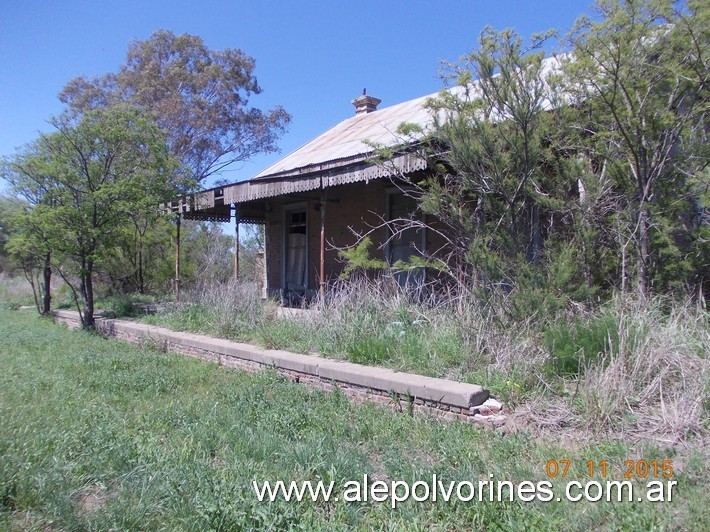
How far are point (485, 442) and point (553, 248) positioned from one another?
2.76 meters

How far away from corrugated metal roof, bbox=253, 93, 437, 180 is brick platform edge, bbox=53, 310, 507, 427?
4258mm

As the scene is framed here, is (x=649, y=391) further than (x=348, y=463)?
Yes

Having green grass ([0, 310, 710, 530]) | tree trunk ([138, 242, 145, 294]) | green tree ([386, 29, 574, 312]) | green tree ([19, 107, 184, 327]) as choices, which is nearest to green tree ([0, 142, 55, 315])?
green tree ([19, 107, 184, 327])

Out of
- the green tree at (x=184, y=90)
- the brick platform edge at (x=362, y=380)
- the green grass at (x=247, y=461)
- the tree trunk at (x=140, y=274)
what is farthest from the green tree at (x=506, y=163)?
the green tree at (x=184, y=90)

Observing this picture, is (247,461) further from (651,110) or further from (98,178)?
(98,178)

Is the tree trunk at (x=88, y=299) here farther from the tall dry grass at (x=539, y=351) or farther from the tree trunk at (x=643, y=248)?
the tree trunk at (x=643, y=248)

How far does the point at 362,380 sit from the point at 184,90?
2467 centimetres

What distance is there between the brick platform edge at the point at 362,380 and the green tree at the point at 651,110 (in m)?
2.41

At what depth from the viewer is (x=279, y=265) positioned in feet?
48.3

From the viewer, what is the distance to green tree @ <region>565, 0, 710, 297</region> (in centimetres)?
579

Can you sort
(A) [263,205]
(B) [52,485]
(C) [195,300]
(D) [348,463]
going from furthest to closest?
1. (A) [263,205]
2. (C) [195,300]
3. (D) [348,463]
4. (B) [52,485]

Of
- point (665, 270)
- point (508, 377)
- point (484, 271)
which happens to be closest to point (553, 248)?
point (484, 271)

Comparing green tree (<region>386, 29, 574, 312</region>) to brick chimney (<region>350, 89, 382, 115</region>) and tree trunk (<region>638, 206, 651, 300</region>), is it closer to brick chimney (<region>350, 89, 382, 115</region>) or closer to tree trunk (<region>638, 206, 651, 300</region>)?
tree trunk (<region>638, 206, 651, 300</region>)

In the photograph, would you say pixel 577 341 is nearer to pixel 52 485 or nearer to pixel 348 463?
pixel 348 463
